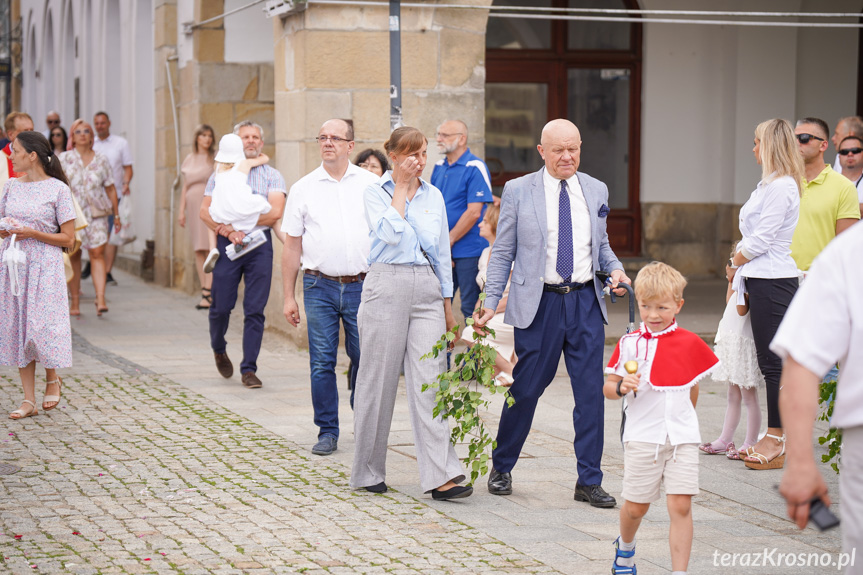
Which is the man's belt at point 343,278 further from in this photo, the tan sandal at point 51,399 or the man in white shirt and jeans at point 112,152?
the man in white shirt and jeans at point 112,152

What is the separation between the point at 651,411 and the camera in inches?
178

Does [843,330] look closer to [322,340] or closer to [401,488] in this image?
[401,488]

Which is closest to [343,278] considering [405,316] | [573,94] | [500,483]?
[405,316]

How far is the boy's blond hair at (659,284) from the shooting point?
4445mm

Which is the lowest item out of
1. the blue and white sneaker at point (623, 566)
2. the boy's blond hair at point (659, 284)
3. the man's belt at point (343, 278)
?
the blue and white sneaker at point (623, 566)

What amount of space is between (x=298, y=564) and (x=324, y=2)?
20.9ft

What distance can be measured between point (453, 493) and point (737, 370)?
1.92 meters

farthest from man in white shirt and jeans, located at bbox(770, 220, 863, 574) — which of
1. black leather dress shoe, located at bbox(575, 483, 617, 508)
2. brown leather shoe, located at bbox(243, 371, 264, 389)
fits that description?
brown leather shoe, located at bbox(243, 371, 264, 389)

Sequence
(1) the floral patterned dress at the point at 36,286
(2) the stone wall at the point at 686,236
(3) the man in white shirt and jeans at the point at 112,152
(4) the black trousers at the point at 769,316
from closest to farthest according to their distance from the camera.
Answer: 1. (4) the black trousers at the point at 769,316
2. (1) the floral patterned dress at the point at 36,286
3. (3) the man in white shirt and jeans at the point at 112,152
4. (2) the stone wall at the point at 686,236

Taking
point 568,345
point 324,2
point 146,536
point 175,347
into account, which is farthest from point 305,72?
point 146,536

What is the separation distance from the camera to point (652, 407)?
14.9 ft

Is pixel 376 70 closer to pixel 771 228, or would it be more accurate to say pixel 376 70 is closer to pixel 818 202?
pixel 818 202

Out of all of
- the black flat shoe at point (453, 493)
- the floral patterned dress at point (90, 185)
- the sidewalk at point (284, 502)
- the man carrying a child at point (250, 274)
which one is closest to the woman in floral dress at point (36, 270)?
the sidewalk at point (284, 502)

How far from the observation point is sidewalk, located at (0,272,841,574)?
15.7 feet
